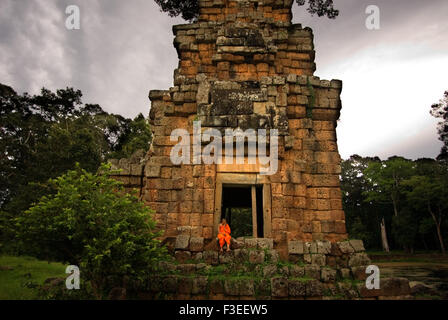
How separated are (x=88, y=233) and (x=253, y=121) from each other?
4644 mm

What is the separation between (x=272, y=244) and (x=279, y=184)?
1505 millimetres

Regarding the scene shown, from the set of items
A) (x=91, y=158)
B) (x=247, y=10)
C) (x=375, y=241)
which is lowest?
(x=375, y=241)

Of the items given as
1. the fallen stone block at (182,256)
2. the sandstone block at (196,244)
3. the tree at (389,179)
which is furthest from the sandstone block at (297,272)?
the tree at (389,179)

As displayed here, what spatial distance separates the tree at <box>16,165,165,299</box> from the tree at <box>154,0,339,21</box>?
10.4m

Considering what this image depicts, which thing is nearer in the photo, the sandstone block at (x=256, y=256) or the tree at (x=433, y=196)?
the sandstone block at (x=256, y=256)

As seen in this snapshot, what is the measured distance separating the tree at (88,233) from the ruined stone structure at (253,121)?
2153 millimetres

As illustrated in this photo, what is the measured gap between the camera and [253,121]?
24.6ft

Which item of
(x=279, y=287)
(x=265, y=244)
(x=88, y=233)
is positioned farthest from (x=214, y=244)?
(x=88, y=233)

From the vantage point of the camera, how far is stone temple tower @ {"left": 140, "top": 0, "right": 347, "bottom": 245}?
7193 millimetres

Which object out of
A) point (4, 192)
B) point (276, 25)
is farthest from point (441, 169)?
point (4, 192)

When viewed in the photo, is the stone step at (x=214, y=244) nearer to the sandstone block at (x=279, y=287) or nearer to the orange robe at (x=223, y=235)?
the orange robe at (x=223, y=235)

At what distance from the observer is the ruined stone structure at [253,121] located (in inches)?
283

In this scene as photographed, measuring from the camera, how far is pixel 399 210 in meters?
31.9
